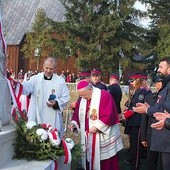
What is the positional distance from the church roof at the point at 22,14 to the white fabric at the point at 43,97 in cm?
4169

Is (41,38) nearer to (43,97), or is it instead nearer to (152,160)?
(43,97)

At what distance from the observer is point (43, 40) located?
3794cm

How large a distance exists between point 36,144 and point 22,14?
158 feet

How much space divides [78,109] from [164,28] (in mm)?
30866

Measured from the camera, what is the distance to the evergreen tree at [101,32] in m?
36.7

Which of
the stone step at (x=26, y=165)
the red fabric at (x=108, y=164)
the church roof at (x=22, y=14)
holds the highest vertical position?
the church roof at (x=22, y=14)

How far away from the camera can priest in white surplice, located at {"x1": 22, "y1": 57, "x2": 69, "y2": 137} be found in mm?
6498

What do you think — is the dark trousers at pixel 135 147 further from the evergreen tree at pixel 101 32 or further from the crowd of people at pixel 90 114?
the evergreen tree at pixel 101 32

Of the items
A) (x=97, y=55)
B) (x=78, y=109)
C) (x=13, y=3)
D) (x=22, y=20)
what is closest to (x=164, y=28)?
(x=97, y=55)

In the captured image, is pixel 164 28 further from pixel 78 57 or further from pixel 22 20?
pixel 22 20

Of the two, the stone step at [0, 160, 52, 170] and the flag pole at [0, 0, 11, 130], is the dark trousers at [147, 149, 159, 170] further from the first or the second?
the flag pole at [0, 0, 11, 130]

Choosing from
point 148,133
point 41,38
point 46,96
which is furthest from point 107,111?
point 41,38

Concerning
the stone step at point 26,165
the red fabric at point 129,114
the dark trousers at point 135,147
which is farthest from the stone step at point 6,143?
the dark trousers at point 135,147

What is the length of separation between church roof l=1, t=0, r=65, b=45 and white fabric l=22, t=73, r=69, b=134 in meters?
41.7
